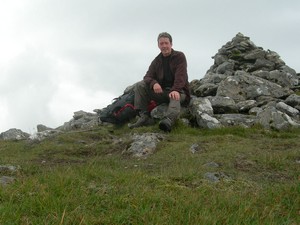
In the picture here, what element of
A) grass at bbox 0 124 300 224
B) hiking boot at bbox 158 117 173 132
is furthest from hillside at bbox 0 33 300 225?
hiking boot at bbox 158 117 173 132

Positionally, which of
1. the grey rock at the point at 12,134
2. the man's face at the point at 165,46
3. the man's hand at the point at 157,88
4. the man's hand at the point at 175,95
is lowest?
the grey rock at the point at 12,134

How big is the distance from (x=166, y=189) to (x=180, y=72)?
7.64m

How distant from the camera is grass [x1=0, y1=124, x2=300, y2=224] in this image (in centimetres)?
473

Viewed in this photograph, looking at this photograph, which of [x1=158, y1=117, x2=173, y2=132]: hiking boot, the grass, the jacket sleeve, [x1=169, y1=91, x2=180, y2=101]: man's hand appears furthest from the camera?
the jacket sleeve

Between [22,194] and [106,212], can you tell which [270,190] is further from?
[22,194]

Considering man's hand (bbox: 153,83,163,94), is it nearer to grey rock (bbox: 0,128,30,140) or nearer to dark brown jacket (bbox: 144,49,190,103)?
dark brown jacket (bbox: 144,49,190,103)

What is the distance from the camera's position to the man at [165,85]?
12805mm

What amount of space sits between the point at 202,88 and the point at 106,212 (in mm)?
13362

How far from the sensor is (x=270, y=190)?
5.86m

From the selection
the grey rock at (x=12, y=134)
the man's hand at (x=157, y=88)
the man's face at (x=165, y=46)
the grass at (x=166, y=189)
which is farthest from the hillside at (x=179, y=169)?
the man's face at (x=165, y=46)

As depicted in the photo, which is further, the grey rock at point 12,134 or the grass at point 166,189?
the grey rock at point 12,134

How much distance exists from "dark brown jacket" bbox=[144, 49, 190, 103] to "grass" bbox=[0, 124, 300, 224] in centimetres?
333

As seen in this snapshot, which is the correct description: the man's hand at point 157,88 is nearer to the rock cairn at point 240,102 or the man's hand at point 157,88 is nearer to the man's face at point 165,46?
the rock cairn at point 240,102

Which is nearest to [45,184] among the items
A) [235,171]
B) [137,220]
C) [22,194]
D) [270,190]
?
[22,194]
